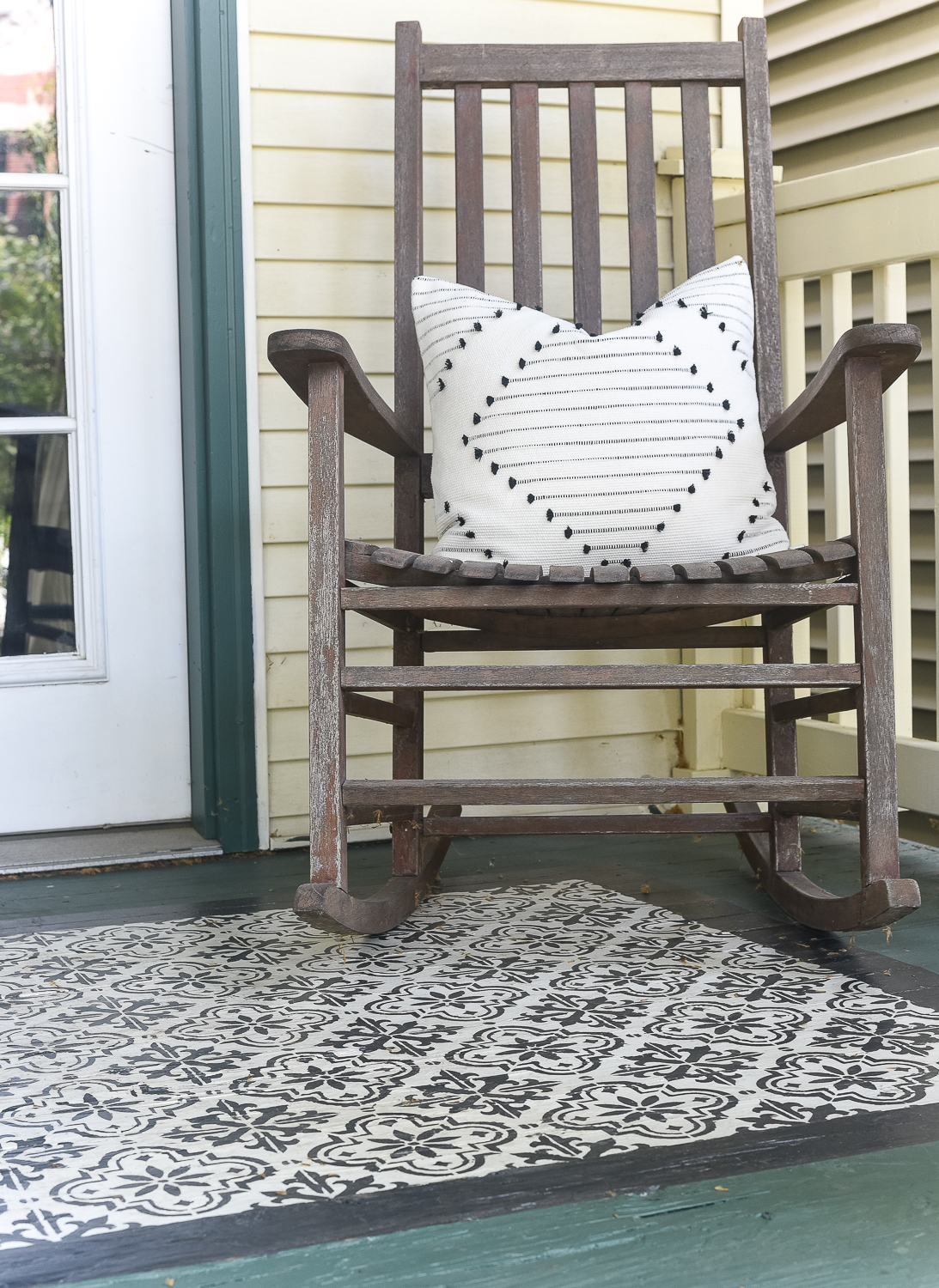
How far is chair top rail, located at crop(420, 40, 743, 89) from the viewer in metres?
1.73

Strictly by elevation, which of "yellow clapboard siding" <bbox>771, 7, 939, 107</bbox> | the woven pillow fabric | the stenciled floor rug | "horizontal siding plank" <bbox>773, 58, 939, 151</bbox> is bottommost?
the stenciled floor rug

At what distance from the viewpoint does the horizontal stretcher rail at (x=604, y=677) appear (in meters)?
1.26

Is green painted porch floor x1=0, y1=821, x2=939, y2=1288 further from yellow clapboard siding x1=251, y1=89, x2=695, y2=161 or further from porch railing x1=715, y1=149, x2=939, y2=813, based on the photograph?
yellow clapboard siding x1=251, y1=89, x2=695, y2=161

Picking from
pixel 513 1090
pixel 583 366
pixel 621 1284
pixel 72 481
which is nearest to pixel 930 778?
pixel 583 366

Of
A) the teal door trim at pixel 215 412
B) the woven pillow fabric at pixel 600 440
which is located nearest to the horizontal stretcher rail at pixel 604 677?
the woven pillow fabric at pixel 600 440

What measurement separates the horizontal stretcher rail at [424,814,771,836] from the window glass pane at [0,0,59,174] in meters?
1.19

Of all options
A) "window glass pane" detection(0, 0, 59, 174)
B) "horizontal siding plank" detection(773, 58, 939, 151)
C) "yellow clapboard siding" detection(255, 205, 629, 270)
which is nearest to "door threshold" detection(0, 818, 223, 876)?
"yellow clapboard siding" detection(255, 205, 629, 270)

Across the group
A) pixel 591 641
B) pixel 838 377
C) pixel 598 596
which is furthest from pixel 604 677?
pixel 838 377

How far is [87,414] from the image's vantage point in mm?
1907

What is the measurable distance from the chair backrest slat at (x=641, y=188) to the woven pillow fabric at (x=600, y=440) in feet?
0.82

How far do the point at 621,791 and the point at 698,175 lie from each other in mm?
951

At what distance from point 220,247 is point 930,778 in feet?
4.21

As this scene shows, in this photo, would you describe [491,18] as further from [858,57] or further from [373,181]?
[858,57]

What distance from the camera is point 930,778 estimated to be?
5.73ft
